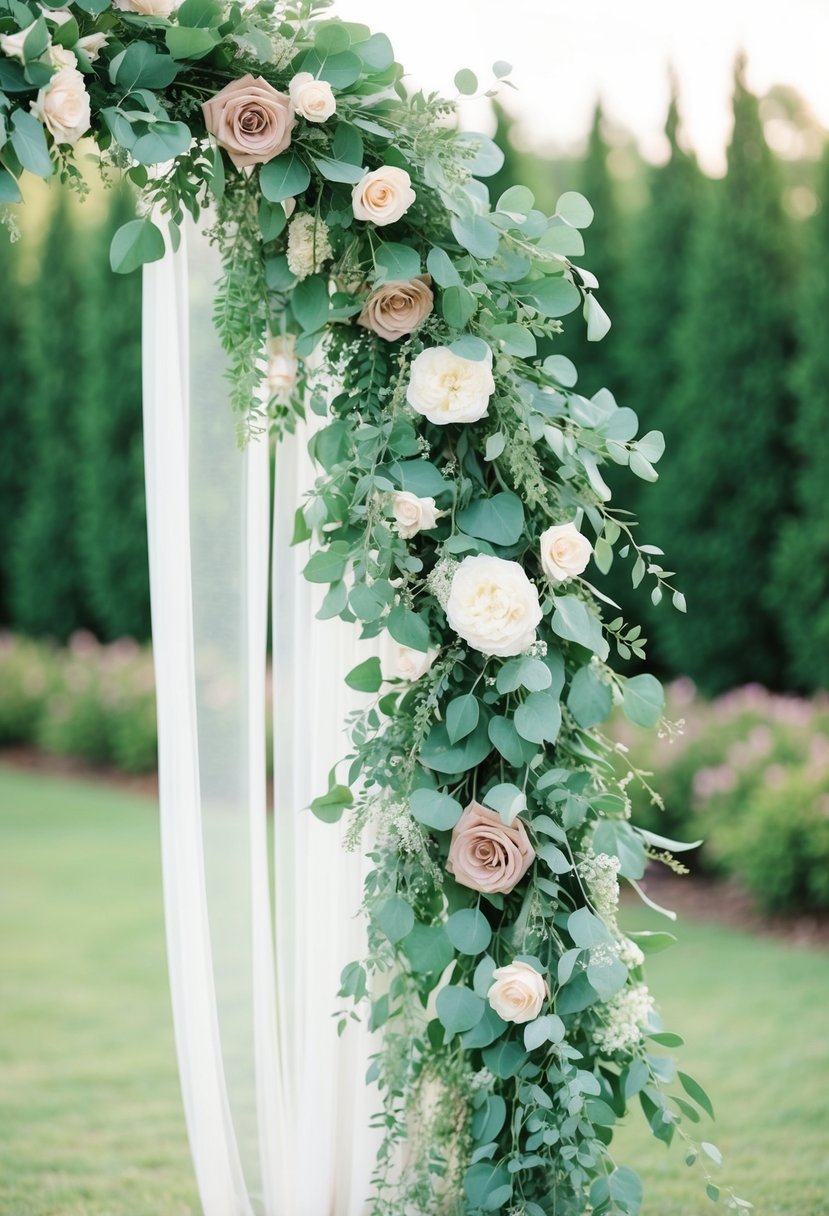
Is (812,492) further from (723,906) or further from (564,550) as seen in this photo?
(564,550)

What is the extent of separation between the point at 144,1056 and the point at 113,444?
17.3 ft

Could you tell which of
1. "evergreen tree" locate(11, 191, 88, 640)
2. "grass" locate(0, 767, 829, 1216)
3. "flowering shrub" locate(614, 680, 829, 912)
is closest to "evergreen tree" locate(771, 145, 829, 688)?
"flowering shrub" locate(614, 680, 829, 912)

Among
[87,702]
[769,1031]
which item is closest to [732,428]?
[769,1031]

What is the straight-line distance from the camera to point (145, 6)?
5.12ft

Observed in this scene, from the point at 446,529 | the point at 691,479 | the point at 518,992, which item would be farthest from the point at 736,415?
the point at 518,992

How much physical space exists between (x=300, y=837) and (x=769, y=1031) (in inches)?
81.6

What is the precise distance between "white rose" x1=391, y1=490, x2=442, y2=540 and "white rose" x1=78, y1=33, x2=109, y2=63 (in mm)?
708

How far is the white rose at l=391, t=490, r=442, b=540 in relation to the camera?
164 centimetres

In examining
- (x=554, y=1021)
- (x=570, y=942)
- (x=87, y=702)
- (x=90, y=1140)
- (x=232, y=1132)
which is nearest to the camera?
(x=554, y=1021)

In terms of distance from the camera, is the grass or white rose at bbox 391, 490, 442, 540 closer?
white rose at bbox 391, 490, 442, 540

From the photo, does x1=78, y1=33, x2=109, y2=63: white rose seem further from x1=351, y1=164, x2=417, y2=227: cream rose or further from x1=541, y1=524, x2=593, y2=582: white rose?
x1=541, y1=524, x2=593, y2=582: white rose

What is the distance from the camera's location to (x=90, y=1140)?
275 cm

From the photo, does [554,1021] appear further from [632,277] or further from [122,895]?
[632,277]

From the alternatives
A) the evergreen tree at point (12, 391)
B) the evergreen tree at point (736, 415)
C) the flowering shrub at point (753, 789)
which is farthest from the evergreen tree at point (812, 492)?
the evergreen tree at point (12, 391)
